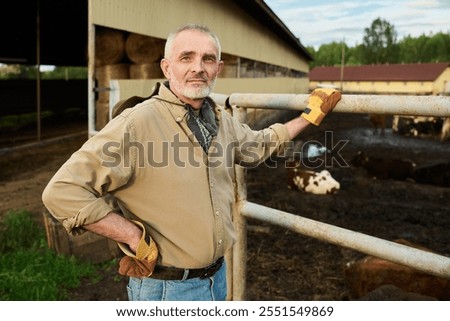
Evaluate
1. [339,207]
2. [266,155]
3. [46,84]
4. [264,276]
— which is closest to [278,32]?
[46,84]

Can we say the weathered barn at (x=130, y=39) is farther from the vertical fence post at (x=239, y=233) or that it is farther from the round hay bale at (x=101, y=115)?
the vertical fence post at (x=239, y=233)

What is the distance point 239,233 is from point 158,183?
0.65m

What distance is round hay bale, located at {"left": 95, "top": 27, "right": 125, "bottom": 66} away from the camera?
18.4 feet

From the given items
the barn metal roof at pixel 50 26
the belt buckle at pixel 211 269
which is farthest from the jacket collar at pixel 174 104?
the barn metal roof at pixel 50 26

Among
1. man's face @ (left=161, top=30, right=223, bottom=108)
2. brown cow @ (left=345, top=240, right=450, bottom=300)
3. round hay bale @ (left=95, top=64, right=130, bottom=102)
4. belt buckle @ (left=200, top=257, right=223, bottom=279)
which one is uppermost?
round hay bale @ (left=95, top=64, right=130, bottom=102)

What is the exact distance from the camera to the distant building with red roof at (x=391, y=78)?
48.6m

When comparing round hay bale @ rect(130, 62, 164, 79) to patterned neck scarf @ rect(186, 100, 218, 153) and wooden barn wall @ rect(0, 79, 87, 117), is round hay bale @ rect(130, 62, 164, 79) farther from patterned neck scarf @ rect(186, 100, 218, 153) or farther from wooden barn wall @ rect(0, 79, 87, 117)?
wooden barn wall @ rect(0, 79, 87, 117)

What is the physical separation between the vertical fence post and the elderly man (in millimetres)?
208

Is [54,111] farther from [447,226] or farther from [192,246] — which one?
[192,246]

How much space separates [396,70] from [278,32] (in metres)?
42.4

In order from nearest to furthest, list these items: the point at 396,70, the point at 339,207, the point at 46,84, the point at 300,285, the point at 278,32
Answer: the point at 300,285, the point at 339,207, the point at 46,84, the point at 278,32, the point at 396,70

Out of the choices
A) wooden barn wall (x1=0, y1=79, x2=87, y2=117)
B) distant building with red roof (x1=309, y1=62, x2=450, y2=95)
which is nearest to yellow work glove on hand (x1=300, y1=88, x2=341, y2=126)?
wooden barn wall (x1=0, y1=79, x2=87, y2=117)

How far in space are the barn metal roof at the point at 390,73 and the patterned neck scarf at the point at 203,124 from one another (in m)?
53.4

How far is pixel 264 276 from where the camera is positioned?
3.78 m
